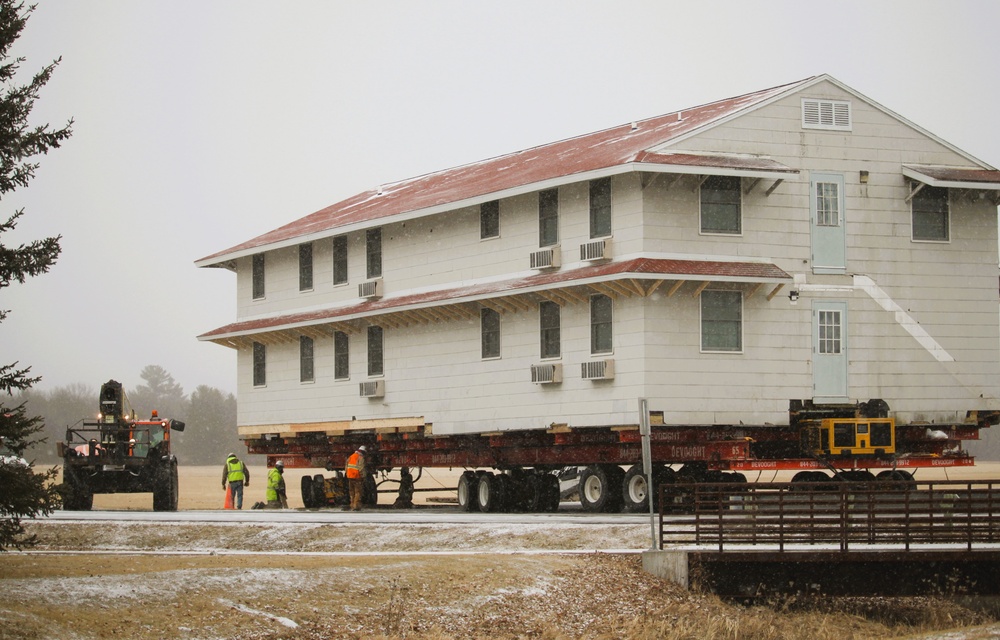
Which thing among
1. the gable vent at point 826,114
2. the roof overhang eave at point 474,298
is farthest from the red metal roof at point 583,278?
the gable vent at point 826,114

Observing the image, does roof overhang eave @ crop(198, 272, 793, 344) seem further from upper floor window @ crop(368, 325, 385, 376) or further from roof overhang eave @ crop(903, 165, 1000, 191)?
roof overhang eave @ crop(903, 165, 1000, 191)

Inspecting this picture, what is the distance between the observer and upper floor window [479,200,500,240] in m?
38.6

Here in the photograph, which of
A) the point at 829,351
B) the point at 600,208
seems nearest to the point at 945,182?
the point at 829,351

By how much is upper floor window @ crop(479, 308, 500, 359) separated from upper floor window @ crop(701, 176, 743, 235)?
6567 mm

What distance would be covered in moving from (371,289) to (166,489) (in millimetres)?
7786

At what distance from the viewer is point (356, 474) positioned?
40.1 metres

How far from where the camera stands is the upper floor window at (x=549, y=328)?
36.6 metres

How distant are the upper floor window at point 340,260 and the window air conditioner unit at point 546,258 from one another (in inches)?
357

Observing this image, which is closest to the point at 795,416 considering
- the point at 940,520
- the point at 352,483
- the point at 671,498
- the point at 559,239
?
the point at 671,498

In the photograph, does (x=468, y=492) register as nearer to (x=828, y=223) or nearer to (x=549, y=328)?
(x=549, y=328)

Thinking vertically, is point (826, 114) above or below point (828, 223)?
above

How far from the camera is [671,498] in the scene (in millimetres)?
32438

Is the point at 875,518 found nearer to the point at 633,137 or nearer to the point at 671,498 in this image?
the point at 671,498

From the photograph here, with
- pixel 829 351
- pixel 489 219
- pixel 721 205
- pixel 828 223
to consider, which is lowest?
pixel 829 351
